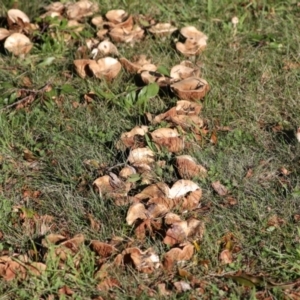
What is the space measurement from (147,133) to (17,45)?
1.31 meters

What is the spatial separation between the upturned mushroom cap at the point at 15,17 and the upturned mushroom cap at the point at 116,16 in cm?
54

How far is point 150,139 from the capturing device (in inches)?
155

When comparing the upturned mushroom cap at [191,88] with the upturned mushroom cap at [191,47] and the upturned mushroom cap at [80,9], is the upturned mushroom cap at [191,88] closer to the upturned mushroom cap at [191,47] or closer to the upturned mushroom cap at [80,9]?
the upturned mushroom cap at [191,47]

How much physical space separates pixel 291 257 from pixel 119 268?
2.46ft

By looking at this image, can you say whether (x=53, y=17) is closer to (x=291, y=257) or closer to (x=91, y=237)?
(x=91, y=237)

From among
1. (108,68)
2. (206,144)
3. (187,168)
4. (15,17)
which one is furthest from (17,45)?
(187,168)

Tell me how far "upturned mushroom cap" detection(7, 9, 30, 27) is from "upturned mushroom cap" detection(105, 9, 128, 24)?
54 centimetres

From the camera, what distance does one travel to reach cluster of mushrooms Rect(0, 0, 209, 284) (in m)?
3.37

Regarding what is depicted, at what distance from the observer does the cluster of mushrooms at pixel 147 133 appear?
337cm

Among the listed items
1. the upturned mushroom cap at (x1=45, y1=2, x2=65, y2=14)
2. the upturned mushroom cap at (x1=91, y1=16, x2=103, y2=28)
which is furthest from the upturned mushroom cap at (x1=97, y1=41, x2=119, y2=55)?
the upturned mushroom cap at (x1=45, y1=2, x2=65, y2=14)

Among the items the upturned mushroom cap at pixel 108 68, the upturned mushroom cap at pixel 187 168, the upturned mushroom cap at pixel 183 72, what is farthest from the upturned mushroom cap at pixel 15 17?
the upturned mushroom cap at pixel 187 168

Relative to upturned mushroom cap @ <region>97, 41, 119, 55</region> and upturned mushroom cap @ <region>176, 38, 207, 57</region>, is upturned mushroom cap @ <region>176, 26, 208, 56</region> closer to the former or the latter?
upturned mushroom cap @ <region>176, 38, 207, 57</region>

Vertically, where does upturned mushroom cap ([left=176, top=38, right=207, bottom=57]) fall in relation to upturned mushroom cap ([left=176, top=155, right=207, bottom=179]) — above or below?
below

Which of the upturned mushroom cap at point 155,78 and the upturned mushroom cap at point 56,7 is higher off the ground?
the upturned mushroom cap at point 155,78
